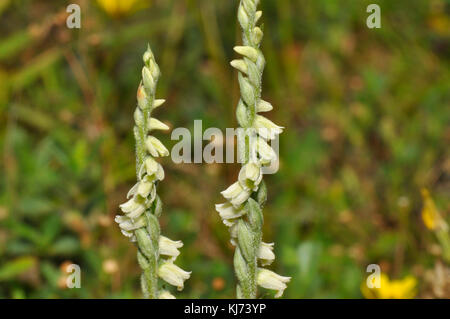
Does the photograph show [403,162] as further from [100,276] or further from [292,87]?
[100,276]

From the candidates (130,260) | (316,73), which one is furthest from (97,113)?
(316,73)

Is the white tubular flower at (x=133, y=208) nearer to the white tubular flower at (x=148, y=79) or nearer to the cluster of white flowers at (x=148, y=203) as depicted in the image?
the cluster of white flowers at (x=148, y=203)

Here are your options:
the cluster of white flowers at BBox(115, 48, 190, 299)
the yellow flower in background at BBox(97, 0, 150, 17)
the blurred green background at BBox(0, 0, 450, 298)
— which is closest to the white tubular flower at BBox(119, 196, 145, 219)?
the cluster of white flowers at BBox(115, 48, 190, 299)

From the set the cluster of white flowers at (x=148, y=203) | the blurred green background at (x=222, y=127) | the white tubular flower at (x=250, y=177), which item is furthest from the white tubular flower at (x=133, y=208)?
the blurred green background at (x=222, y=127)

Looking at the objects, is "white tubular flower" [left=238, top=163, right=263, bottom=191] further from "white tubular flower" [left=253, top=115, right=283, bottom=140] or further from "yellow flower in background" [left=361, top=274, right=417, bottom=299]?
"yellow flower in background" [left=361, top=274, right=417, bottom=299]

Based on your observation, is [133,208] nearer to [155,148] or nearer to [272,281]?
[155,148]
